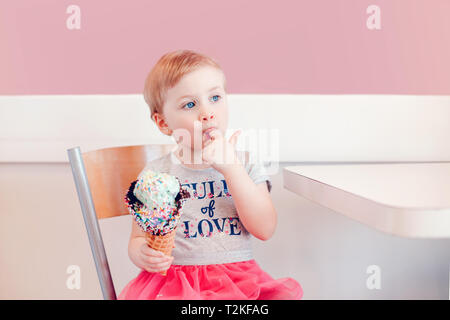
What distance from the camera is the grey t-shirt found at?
2.51 ft

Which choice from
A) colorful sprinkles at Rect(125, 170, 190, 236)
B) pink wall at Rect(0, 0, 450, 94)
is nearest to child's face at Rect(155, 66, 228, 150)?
colorful sprinkles at Rect(125, 170, 190, 236)

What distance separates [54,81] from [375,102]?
0.84 metres

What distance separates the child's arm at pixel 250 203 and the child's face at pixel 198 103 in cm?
9

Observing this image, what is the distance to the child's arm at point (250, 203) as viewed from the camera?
71 cm

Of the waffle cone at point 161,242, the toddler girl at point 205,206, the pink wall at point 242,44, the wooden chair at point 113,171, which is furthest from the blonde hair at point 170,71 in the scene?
the pink wall at point 242,44

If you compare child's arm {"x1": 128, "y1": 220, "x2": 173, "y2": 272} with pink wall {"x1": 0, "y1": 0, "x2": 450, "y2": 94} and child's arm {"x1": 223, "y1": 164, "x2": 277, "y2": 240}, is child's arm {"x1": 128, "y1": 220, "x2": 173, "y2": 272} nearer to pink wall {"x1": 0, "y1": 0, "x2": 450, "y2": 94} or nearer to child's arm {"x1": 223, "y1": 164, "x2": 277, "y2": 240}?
child's arm {"x1": 223, "y1": 164, "x2": 277, "y2": 240}

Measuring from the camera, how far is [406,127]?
1.04 metres

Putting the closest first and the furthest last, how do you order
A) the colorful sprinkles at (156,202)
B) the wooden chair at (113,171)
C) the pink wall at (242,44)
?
the colorful sprinkles at (156,202) → the wooden chair at (113,171) → the pink wall at (242,44)

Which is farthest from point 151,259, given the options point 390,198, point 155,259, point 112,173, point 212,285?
point 390,198

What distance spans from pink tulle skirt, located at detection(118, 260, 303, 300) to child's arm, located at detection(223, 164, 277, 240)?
0.08 m

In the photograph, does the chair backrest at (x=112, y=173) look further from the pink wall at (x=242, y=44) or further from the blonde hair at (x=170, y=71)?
the pink wall at (x=242, y=44)

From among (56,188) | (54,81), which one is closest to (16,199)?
(56,188)

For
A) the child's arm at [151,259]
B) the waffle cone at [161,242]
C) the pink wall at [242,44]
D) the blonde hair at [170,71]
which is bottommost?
the child's arm at [151,259]

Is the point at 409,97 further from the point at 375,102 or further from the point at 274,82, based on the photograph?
the point at 274,82
